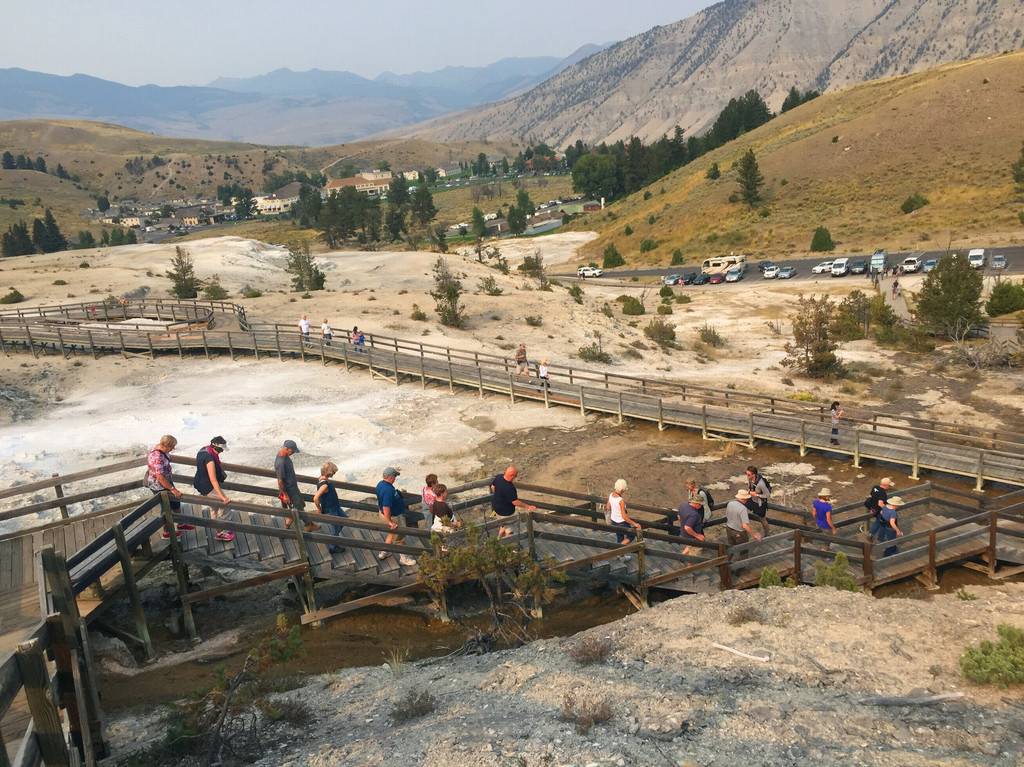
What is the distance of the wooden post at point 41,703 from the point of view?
4.94 meters

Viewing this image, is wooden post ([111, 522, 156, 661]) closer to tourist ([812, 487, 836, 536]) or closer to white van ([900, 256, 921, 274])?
tourist ([812, 487, 836, 536])

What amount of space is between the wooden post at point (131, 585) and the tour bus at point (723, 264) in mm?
60846

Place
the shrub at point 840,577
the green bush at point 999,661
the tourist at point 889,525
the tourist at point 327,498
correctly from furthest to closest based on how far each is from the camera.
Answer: the tourist at point 889,525 < the tourist at point 327,498 < the shrub at point 840,577 < the green bush at point 999,661

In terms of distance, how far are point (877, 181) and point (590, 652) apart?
8140cm

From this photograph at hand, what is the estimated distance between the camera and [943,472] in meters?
17.5

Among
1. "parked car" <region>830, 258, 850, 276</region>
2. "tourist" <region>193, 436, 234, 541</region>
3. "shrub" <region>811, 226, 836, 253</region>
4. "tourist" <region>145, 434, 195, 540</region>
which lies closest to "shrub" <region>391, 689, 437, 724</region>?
"tourist" <region>193, 436, 234, 541</region>

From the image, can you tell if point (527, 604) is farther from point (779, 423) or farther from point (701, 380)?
point (701, 380)

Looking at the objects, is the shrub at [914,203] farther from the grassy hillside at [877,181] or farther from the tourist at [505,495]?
the tourist at [505,495]

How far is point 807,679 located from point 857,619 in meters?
1.83

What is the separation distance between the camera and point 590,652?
8727 millimetres

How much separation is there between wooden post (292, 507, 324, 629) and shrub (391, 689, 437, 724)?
3.26 meters

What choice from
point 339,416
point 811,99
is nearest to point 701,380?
point 339,416

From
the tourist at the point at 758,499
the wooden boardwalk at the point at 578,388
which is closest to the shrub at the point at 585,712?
the tourist at the point at 758,499

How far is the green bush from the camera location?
730 cm
